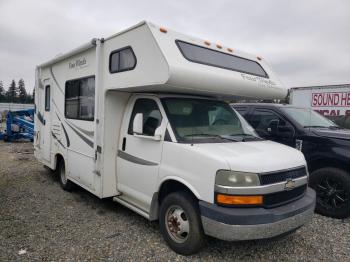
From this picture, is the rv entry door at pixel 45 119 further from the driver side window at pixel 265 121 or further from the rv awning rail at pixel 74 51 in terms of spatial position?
the driver side window at pixel 265 121

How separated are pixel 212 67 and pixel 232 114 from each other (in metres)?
1.08

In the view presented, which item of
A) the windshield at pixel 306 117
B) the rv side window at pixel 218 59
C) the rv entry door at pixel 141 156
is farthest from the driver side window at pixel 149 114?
the windshield at pixel 306 117

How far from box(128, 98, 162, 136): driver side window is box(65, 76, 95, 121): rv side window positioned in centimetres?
108

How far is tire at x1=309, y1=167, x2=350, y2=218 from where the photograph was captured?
209 inches

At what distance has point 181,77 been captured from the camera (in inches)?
153

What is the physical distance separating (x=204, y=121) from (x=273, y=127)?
7.58 feet

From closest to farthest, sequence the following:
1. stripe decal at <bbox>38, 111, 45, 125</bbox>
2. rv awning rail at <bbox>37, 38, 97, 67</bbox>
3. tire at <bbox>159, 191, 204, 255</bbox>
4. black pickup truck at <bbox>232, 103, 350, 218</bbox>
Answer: tire at <bbox>159, 191, 204, 255</bbox>
rv awning rail at <bbox>37, 38, 97, 67</bbox>
black pickup truck at <bbox>232, 103, 350, 218</bbox>
stripe decal at <bbox>38, 111, 45, 125</bbox>

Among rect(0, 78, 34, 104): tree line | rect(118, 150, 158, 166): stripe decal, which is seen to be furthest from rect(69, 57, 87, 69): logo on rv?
rect(0, 78, 34, 104): tree line

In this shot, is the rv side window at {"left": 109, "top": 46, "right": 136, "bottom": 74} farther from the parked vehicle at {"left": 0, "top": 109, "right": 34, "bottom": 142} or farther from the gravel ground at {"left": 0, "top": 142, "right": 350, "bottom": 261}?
the parked vehicle at {"left": 0, "top": 109, "right": 34, "bottom": 142}

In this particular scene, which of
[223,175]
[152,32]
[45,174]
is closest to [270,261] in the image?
[223,175]

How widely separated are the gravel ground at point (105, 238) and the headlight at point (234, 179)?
1.10 metres

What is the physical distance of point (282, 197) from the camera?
12.4ft

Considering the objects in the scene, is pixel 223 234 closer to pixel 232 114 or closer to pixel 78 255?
pixel 78 255

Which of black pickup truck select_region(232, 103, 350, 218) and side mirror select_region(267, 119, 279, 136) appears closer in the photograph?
black pickup truck select_region(232, 103, 350, 218)
